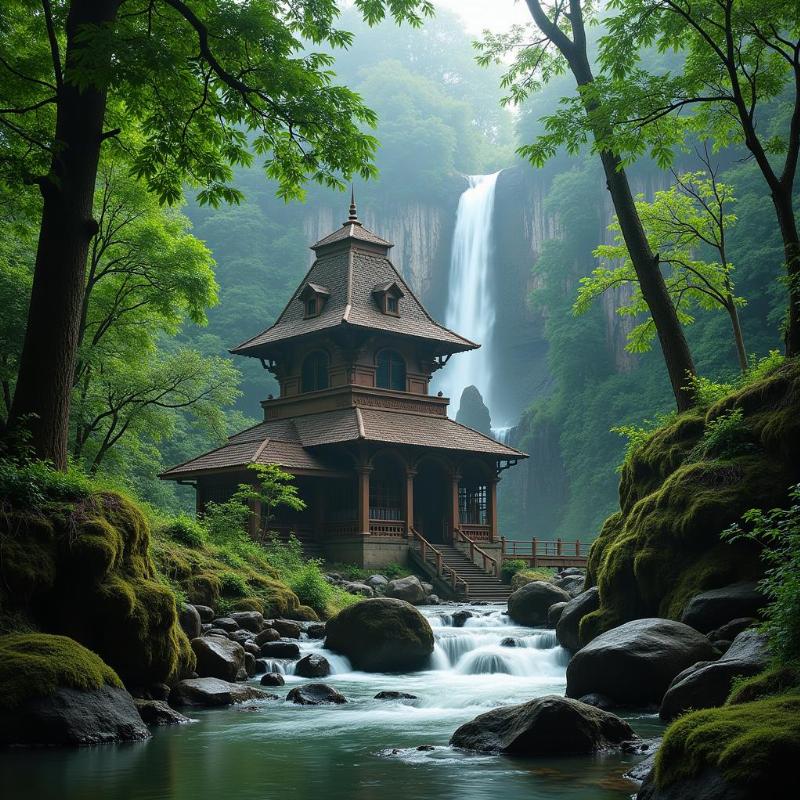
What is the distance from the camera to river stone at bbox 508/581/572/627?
73.3ft

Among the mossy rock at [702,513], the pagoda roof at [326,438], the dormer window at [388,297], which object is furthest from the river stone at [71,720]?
the dormer window at [388,297]

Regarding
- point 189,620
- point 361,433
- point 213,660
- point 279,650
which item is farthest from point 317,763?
point 361,433

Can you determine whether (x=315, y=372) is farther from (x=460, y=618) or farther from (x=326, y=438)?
(x=460, y=618)

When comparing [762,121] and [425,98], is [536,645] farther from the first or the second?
[425,98]

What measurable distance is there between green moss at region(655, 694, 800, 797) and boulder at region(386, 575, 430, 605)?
847 inches

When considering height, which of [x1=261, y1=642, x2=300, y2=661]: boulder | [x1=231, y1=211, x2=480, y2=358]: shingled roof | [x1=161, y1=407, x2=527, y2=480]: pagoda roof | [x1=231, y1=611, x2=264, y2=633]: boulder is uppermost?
[x1=231, y1=211, x2=480, y2=358]: shingled roof

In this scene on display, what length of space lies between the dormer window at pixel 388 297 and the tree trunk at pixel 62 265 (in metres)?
23.6

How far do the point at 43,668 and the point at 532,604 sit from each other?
1486 centimetres

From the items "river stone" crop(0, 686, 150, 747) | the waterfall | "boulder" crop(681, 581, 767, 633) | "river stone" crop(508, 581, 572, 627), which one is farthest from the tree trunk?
the waterfall

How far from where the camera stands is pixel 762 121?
5253 centimetres

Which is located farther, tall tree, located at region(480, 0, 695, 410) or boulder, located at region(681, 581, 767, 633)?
tall tree, located at region(480, 0, 695, 410)

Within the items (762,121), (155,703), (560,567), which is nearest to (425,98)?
(762,121)

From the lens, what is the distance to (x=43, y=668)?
9.09m

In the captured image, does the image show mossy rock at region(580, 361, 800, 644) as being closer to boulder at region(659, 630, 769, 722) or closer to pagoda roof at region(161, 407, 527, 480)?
boulder at region(659, 630, 769, 722)
